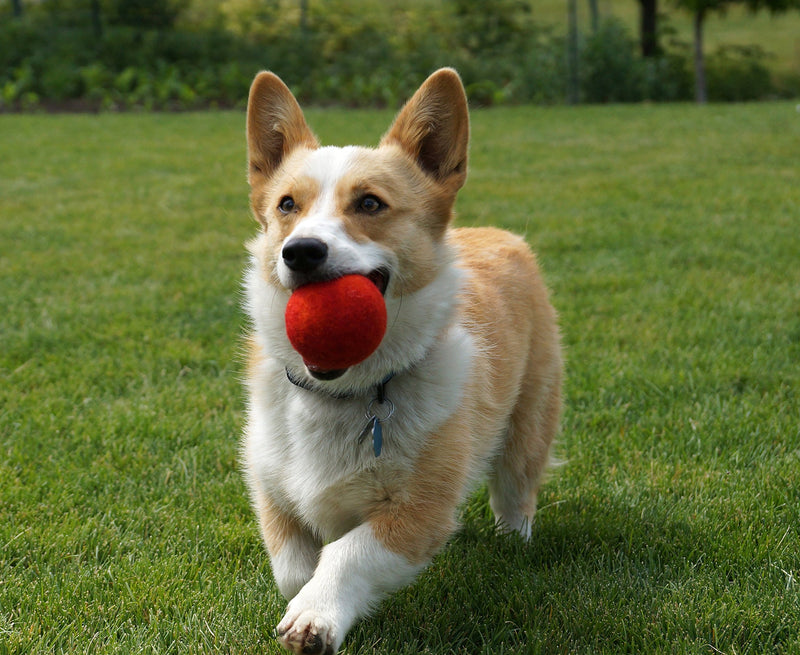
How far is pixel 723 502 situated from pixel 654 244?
419 centimetres

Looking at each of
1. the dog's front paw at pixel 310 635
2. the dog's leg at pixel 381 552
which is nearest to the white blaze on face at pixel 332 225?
the dog's leg at pixel 381 552

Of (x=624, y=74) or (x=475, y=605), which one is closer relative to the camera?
(x=475, y=605)

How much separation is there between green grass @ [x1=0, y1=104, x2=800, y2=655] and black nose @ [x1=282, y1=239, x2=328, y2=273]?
44.0 inches

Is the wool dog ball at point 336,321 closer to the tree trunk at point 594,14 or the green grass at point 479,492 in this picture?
the green grass at point 479,492

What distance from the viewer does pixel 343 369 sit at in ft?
8.63

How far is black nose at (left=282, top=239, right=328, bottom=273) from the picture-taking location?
8.37 feet

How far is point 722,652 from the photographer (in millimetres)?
2590

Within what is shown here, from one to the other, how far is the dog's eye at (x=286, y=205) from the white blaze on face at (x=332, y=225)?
0.10 meters

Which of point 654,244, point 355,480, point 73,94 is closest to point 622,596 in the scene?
Answer: point 355,480

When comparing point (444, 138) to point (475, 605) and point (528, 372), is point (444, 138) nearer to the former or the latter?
point (528, 372)

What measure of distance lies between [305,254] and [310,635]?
1040mm

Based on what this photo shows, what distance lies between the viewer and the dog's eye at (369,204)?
2.95m

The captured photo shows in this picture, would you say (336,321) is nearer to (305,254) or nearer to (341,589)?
(305,254)

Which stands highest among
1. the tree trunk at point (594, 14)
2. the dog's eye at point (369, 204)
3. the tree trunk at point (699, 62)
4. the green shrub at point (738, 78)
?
the dog's eye at point (369, 204)
